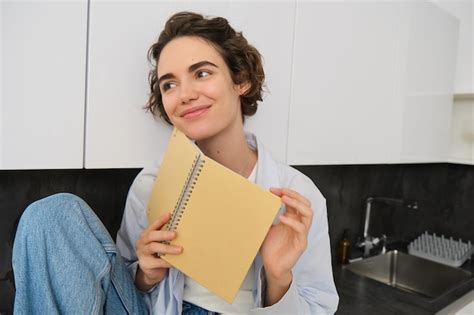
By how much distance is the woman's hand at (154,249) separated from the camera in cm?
64

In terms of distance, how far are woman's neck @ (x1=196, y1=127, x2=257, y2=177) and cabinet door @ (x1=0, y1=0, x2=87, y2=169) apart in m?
0.29

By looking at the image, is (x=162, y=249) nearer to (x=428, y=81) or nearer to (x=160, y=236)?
(x=160, y=236)

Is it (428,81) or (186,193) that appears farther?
(428,81)

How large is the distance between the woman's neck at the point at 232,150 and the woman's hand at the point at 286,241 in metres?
0.24

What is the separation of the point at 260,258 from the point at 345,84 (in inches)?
24.7

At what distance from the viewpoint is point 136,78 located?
786 millimetres

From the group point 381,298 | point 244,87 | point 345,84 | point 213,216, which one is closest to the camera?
point 213,216

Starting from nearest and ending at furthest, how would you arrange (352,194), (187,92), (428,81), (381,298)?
(187,92) → (381,298) → (428,81) → (352,194)

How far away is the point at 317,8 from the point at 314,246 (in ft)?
2.15

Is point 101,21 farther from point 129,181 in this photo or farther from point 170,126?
point 129,181

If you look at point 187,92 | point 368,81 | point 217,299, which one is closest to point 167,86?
point 187,92

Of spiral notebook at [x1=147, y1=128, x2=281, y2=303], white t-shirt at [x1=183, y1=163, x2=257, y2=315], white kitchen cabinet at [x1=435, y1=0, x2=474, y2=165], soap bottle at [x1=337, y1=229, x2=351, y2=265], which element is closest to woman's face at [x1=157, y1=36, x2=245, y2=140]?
spiral notebook at [x1=147, y1=128, x2=281, y2=303]

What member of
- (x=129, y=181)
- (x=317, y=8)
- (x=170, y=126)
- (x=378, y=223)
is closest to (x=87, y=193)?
(x=129, y=181)

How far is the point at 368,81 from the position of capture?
120 cm
